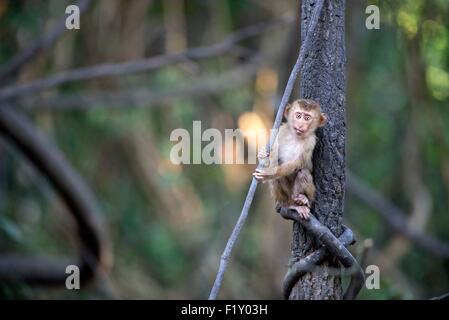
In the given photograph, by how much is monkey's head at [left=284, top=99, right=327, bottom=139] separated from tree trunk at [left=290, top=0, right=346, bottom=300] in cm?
4

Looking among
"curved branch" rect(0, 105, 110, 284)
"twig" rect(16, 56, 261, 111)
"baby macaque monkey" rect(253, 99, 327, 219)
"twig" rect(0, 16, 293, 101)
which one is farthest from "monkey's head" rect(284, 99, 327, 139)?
"twig" rect(16, 56, 261, 111)

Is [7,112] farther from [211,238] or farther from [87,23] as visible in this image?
[211,238]

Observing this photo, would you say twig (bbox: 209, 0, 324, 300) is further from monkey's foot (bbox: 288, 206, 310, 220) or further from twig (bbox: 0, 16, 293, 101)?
twig (bbox: 0, 16, 293, 101)

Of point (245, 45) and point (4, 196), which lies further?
point (245, 45)

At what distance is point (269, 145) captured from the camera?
11.1 ft

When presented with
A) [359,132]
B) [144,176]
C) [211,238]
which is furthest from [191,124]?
[359,132]

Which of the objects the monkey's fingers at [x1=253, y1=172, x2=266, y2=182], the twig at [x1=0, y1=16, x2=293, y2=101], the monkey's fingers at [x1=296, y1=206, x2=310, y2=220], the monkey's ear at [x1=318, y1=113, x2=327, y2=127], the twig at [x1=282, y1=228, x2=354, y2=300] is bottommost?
the twig at [x1=282, y1=228, x2=354, y2=300]

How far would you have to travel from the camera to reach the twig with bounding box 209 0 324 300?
3.17 meters

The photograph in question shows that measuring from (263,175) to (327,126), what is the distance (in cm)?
53

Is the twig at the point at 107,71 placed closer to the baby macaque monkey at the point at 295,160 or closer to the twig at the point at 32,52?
the twig at the point at 32,52

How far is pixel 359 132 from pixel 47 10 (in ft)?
19.0

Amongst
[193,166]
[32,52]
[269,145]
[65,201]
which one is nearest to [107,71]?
[32,52]

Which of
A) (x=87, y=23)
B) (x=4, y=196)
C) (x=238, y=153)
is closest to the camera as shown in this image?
(x=4, y=196)

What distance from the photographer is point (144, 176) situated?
13.1m
